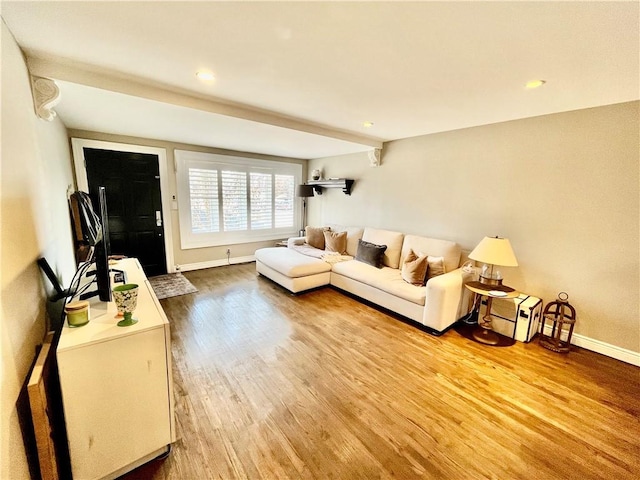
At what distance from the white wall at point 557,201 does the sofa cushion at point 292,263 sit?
170cm

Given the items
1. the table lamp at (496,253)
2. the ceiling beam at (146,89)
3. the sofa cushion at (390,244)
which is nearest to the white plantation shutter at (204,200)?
the ceiling beam at (146,89)

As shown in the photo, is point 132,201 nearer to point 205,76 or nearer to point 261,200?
point 261,200

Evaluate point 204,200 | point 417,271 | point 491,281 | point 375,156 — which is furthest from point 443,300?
point 204,200

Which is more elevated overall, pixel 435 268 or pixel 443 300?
pixel 435 268

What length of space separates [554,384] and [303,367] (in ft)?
6.80

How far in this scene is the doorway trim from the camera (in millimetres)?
3617

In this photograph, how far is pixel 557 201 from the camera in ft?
8.75

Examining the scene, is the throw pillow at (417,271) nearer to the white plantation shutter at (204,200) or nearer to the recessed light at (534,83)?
the recessed light at (534,83)

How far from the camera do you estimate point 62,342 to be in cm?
118

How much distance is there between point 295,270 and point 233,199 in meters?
2.37

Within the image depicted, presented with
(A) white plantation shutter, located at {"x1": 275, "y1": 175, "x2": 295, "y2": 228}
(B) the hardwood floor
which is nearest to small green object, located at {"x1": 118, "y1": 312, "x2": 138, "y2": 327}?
(B) the hardwood floor

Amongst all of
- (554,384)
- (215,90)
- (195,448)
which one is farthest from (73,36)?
(554,384)

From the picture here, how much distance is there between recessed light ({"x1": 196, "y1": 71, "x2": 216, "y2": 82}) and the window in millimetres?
2801

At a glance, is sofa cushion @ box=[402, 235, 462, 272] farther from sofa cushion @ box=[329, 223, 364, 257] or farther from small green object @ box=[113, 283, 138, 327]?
small green object @ box=[113, 283, 138, 327]
